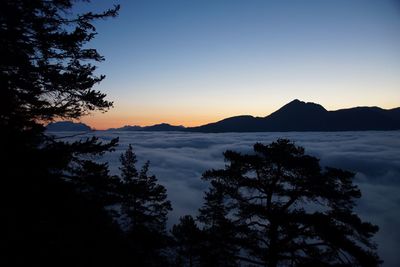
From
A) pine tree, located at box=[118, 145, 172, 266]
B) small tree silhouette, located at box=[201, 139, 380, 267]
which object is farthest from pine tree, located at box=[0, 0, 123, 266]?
small tree silhouette, located at box=[201, 139, 380, 267]

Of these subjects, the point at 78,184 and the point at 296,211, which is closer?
the point at 78,184

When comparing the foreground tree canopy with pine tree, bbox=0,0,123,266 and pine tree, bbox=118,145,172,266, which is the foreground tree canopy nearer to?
pine tree, bbox=0,0,123,266

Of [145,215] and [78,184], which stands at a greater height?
[78,184]

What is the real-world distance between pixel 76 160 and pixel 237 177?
265 inches

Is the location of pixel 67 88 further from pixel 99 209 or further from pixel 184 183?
pixel 184 183

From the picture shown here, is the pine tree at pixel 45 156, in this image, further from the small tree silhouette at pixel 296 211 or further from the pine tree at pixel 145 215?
the small tree silhouette at pixel 296 211

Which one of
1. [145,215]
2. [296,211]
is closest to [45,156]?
[296,211]

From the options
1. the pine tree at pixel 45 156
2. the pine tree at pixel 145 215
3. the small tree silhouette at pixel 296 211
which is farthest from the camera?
the pine tree at pixel 145 215

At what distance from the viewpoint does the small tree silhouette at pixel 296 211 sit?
9.55m

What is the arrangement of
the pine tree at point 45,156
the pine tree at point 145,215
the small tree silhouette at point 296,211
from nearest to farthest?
the pine tree at point 45,156
the small tree silhouette at point 296,211
the pine tree at point 145,215

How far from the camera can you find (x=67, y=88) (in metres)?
8.73

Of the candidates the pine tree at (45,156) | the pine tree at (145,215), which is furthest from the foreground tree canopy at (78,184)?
the pine tree at (145,215)

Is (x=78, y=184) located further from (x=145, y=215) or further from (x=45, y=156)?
(x=145, y=215)

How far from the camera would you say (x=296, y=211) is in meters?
10.1
